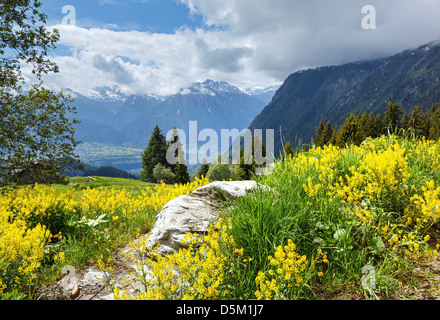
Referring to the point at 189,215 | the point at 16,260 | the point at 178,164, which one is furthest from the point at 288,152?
the point at 178,164

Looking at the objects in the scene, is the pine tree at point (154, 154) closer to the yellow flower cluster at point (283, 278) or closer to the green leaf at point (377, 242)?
the green leaf at point (377, 242)

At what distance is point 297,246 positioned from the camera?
3.39 metres

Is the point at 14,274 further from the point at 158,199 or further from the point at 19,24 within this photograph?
the point at 19,24

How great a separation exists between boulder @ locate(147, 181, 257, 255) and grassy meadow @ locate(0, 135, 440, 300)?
1.42 feet

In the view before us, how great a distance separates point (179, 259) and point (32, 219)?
4.40 meters

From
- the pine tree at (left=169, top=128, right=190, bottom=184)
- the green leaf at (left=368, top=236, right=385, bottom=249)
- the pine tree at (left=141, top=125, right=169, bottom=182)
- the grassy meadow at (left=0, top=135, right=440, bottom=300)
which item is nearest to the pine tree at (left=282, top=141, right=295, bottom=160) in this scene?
the grassy meadow at (left=0, top=135, right=440, bottom=300)

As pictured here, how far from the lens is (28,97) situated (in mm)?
7430

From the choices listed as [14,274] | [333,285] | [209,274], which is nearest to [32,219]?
[14,274]

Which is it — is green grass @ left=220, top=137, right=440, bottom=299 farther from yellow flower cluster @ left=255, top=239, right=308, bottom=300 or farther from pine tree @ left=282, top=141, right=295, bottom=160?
pine tree @ left=282, top=141, right=295, bottom=160

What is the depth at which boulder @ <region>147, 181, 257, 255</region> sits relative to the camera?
4234 millimetres

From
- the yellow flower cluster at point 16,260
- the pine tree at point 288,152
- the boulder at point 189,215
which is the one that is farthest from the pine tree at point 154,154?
the yellow flower cluster at point 16,260

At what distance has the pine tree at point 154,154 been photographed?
2096 inches

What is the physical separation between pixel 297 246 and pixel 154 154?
53.2 meters
